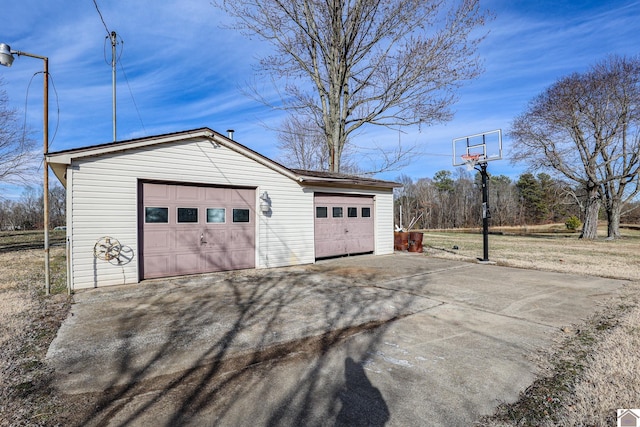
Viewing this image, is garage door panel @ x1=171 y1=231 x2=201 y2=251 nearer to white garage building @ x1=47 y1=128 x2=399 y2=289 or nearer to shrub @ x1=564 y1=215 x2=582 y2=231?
white garage building @ x1=47 y1=128 x2=399 y2=289

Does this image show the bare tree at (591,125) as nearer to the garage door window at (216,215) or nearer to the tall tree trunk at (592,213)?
the tall tree trunk at (592,213)

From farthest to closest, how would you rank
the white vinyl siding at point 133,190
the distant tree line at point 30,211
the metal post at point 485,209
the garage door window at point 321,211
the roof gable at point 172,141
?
1. the distant tree line at point 30,211
2. the garage door window at point 321,211
3. the metal post at point 485,209
4. the white vinyl siding at point 133,190
5. the roof gable at point 172,141

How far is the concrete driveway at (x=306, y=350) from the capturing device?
248 cm

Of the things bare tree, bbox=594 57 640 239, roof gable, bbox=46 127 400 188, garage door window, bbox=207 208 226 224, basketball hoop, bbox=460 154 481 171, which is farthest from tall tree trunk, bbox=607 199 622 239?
garage door window, bbox=207 208 226 224


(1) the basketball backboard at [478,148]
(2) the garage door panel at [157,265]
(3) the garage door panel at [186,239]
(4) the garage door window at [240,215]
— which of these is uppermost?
(1) the basketball backboard at [478,148]

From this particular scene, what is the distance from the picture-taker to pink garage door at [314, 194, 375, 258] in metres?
10.8

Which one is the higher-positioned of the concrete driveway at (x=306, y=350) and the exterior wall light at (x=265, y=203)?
the exterior wall light at (x=265, y=203)

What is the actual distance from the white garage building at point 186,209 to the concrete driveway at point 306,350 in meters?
0.92

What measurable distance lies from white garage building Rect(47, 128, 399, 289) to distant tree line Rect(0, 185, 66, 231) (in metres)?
41.4

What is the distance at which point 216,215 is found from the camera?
8.38 metres

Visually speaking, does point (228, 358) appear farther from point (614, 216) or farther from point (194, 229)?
point (614, 216)

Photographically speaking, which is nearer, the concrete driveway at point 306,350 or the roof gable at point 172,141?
the concrete driveway at point 306,350

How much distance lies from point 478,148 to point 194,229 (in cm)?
939

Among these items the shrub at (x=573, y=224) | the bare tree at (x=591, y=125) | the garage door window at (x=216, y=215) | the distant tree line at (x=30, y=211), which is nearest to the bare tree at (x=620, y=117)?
the bare tree at (x=591, y=125)
